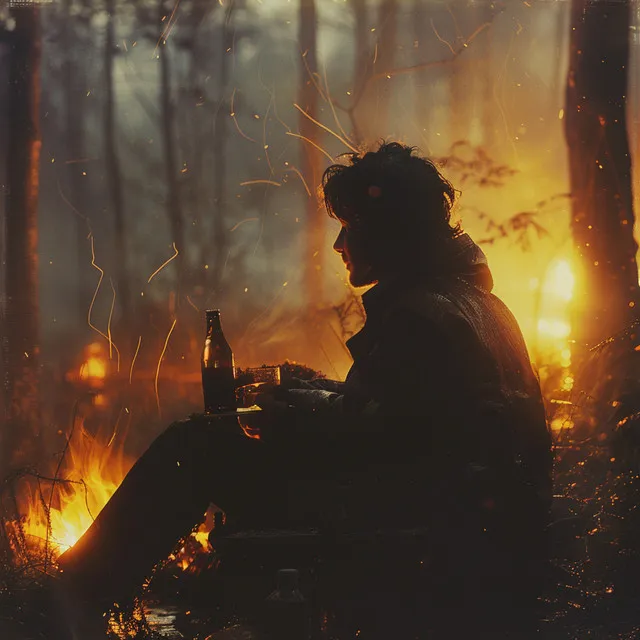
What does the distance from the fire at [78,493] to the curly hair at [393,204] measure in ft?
9.43

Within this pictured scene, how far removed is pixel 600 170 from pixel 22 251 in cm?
448

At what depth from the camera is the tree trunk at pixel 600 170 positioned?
576cm

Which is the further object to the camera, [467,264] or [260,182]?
[260,182]

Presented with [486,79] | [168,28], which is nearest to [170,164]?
[168,28]

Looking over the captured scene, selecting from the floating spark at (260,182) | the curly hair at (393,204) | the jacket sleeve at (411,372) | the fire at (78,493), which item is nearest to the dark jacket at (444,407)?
the jacket sleeve at (411,372)

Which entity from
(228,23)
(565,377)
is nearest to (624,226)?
(565,377)

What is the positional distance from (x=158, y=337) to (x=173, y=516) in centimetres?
387

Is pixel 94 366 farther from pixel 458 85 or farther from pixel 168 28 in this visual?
pixel 458 85

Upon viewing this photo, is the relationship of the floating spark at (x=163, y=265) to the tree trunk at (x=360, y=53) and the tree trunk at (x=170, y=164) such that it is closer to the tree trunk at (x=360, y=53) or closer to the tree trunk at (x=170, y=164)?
the tree trunk at (x=170, y=164)

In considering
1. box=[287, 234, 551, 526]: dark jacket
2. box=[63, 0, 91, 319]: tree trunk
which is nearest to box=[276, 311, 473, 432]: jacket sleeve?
box=[287, 234, 551, 526]: dark jacket

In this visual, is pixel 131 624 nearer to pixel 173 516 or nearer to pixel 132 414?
pixel 173 516

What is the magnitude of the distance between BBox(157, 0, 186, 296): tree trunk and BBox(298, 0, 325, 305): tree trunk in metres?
1.07

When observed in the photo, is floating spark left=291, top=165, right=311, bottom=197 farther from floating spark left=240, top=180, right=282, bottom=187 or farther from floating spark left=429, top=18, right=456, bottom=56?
floating spark left=429, top=18, right=456, bottom=56

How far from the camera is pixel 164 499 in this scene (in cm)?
282
